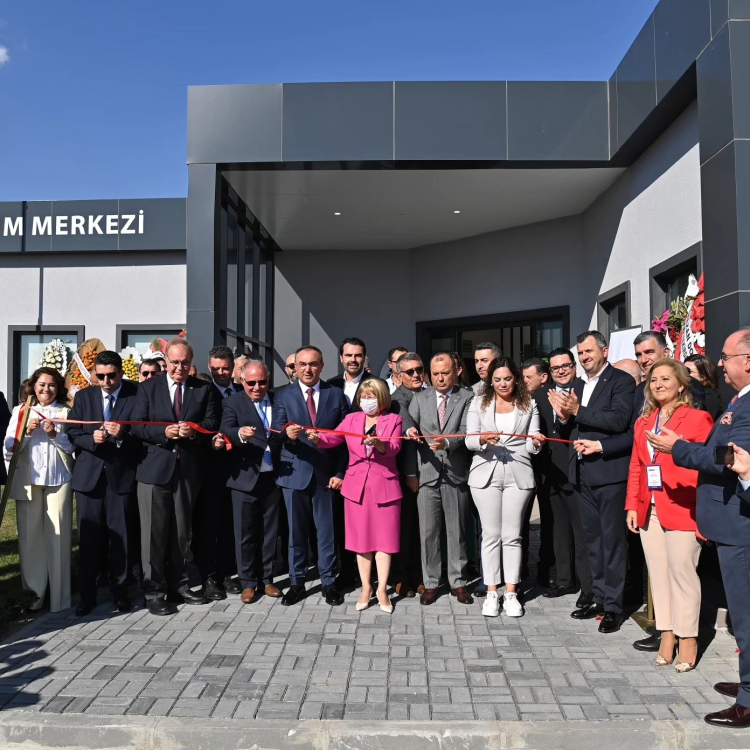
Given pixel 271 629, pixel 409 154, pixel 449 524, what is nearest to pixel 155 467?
pixel 271 629

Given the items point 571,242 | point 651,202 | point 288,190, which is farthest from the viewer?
point 571,242

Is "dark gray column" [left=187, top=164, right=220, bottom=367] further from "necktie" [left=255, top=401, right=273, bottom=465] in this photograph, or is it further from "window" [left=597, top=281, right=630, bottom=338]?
"window" [left=597, top=281, right=630, bottom=338]

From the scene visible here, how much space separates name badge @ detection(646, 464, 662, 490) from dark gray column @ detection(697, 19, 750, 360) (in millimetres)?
1925

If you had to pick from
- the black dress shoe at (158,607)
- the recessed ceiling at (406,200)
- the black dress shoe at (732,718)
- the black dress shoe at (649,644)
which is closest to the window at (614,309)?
the recessed ceiling at (406,200)

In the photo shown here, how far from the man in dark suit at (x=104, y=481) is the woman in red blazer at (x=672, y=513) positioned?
3879mm

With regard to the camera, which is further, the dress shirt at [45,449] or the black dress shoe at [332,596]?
the black dress shoe at [332,596]

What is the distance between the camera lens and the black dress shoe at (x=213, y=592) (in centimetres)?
584

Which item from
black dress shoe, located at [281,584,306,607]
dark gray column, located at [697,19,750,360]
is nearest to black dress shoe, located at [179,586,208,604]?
black dress shoe, located at [281,584,306,607]

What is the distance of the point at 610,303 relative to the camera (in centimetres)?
1116

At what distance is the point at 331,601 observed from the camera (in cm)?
570

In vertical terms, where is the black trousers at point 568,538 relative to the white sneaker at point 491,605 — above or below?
above

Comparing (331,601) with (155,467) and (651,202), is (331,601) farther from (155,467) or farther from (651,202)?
(651,202)

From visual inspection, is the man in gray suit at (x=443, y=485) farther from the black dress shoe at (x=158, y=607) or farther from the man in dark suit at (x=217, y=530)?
the black dress shoe at (x=158, y=607)

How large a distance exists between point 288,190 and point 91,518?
22.3 ft
